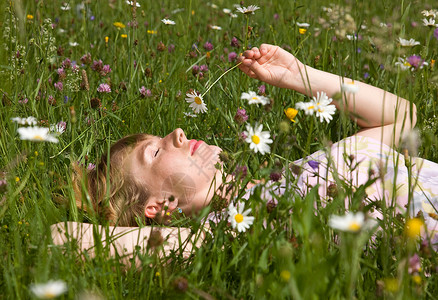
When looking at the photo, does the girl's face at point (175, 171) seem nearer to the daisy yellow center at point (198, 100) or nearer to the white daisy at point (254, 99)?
the daisy yellow center at point (198, 100)

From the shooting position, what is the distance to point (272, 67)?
2160 millimetres

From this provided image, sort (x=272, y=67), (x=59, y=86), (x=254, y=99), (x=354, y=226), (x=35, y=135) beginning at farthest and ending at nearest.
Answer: (x=59, y=86) → (x=272, y=67) → (x=254, y=99) → (x=35, y=135) → (x=354, y=226)

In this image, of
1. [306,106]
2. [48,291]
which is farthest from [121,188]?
[48,291]

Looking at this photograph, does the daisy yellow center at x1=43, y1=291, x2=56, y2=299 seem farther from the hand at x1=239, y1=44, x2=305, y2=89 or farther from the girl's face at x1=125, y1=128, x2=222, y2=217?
the hand at x1=239, y1=44, x2=305, y2=89

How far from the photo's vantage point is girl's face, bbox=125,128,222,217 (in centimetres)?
186

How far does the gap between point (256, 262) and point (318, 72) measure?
4.13 feet

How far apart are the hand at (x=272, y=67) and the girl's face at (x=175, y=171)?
15.1 inches

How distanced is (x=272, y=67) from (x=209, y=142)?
376 mm

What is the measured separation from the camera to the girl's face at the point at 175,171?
1859 millimetres

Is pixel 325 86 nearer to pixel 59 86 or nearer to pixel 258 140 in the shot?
pixel 258 140

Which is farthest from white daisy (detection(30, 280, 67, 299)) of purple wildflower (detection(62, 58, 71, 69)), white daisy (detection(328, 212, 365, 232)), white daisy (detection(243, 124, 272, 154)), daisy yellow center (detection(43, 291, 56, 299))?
purple wildflower (detection(62, 58, 71, 69))

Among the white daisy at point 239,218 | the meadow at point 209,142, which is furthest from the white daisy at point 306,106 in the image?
the white daisy at point 239,218

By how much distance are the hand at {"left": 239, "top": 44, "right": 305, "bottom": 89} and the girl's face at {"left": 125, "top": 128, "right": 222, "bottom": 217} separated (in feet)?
1.26

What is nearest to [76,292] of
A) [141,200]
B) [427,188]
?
[141,200]
